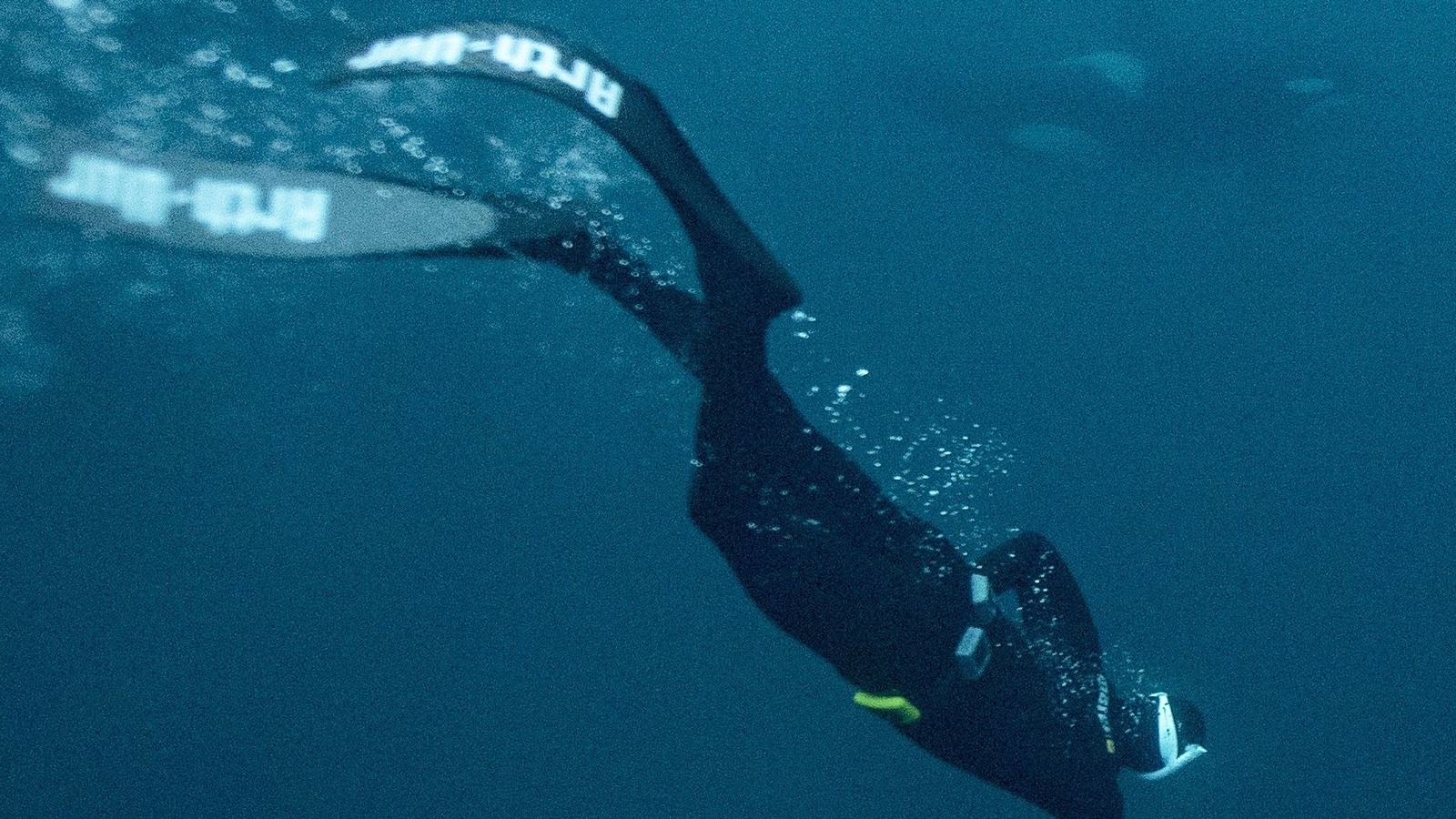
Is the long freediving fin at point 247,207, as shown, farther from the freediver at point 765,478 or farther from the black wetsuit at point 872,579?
the black wetsuit at point 872,579

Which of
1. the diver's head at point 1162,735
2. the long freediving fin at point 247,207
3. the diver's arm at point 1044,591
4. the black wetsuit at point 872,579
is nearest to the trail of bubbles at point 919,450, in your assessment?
the diver's head at point 1162,735

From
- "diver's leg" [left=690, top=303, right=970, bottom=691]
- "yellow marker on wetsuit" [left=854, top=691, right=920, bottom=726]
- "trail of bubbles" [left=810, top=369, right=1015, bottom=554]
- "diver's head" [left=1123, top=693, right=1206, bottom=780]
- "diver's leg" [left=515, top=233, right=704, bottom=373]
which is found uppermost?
"trail of bubbles" [left=810, top=369, right=1015, bottom=554]

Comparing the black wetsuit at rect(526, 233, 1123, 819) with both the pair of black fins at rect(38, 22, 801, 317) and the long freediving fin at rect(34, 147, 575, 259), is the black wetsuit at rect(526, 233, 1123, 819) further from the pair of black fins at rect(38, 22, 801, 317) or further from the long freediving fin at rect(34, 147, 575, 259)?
the long freediving fin at rect(34, 147, 575, 259)

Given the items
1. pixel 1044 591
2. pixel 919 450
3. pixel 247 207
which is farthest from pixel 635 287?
pixel 919 450

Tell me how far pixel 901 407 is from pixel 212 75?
8.50 meters

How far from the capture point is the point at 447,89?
6254 mm

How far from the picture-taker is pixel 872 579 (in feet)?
10.6

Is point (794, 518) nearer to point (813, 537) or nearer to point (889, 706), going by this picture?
point (813, 537)

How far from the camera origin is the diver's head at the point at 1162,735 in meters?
4.03

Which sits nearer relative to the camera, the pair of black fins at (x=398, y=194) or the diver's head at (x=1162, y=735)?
the pair of black fins at (x=398, y=194)

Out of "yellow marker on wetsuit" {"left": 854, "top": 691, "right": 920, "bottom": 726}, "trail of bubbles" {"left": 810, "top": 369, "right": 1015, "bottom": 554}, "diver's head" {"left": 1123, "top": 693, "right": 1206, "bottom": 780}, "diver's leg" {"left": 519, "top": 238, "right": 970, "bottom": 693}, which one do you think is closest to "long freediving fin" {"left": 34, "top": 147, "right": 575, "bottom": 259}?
"diver's leg" {"left": 519, "top": 238, "right": 970, "bottom": 693}

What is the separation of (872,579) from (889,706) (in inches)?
14.9

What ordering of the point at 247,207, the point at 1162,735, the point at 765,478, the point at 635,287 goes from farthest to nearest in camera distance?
the point at 1162,735
the point at 765,478
the point at 635,287
the point at 247,207

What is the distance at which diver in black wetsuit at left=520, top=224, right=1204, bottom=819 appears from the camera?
8.66ft
